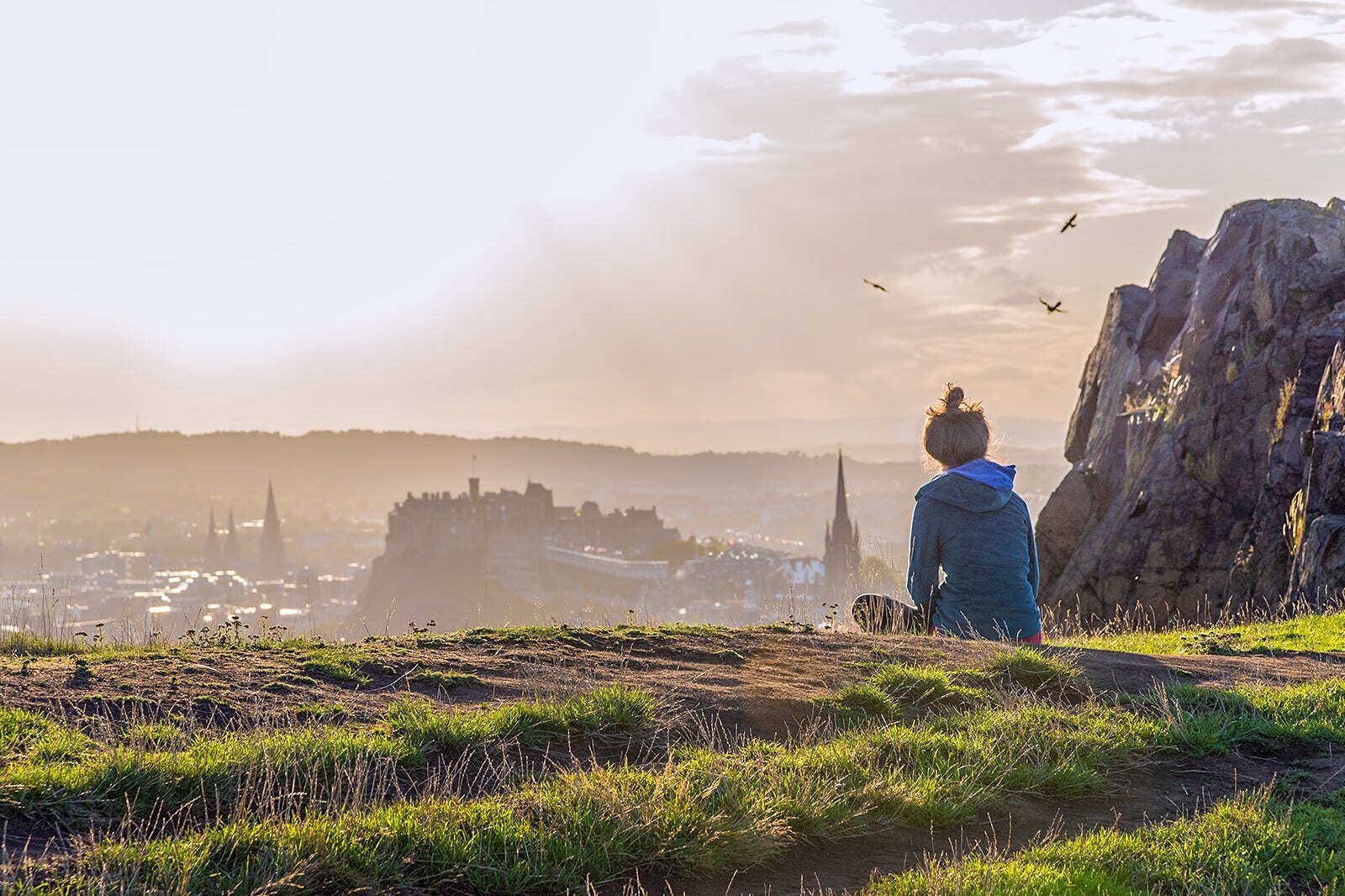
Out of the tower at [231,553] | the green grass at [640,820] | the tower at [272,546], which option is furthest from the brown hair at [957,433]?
the tower at [272,546]

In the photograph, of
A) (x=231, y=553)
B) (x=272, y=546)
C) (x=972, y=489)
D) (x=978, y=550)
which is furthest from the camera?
(x=231, y=553)

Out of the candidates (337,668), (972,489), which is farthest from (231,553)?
(972,489)

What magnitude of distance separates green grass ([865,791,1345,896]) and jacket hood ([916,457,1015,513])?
12.5ft

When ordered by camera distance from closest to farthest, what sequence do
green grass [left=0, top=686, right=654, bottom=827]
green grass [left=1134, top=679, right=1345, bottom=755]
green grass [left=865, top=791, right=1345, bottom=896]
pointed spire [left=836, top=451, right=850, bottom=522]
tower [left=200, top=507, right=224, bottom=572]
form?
1. green grass [left=865, top=791, right=1345, bottom=896]
2. green grass [left=0, top=686, right=654, bottom=827]
3. green grass [left=1134, top=679, right=1345, bottom=755]
4. pointed spire [left=836, top=451, right=850, bottom=522]
5. tower [left=200, top=507, right=224, bottom=572]

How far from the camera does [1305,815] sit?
5.37 metres

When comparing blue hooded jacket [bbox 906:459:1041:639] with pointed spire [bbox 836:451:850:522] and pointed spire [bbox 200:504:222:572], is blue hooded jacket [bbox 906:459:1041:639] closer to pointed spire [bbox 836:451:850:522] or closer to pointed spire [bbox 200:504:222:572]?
pointed spire [bbox 836:451:850:522]

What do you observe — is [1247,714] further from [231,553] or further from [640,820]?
[231,553]

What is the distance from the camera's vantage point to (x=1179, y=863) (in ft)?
15.8

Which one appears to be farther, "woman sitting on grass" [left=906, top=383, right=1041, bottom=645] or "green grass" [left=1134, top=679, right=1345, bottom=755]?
"woman sitting on grass" [left=906, top=383, right=1041, bottom=645]

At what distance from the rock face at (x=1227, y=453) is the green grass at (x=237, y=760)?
44.7 ft

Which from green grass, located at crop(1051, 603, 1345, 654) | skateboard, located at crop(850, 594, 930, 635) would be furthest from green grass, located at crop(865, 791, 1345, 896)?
green grass, located at crop(1051, 603, 1345, 654)

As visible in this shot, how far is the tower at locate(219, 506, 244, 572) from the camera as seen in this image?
175 metres

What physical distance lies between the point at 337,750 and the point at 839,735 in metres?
2.89

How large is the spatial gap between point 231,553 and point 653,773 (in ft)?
625
